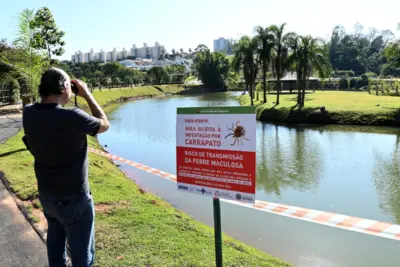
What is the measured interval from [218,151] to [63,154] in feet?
4.17

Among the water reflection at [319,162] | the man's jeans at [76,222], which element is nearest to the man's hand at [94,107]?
the man's jeans at [76,222]

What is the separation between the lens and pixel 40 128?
96.6 inches

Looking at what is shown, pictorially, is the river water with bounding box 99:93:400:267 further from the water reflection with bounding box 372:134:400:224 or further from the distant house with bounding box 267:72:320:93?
the distant house with bounding box 267:72:320:93

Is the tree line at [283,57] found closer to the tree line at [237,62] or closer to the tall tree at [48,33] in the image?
the tree line at [237,62]

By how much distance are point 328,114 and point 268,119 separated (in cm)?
462

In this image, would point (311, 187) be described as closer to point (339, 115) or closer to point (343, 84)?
point (339, 115)

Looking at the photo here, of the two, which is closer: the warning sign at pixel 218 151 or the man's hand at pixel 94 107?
the man's hand at pixel 94 107

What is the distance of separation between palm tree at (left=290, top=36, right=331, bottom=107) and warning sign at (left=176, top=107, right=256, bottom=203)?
2608cm

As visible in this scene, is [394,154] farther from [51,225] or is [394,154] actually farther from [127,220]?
[51,225]

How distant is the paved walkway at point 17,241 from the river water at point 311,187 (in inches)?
151

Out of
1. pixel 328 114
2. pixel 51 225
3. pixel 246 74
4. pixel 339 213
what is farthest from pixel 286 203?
pixel 246 74

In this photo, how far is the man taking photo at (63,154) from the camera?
8.00 ft

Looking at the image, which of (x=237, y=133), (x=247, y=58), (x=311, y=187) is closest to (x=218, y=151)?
(x=237, y=133)

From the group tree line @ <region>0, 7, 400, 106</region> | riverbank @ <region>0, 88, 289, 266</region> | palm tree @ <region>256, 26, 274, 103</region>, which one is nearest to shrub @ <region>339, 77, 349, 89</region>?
tree line @ <region>0, 7, 400, 106</region>
